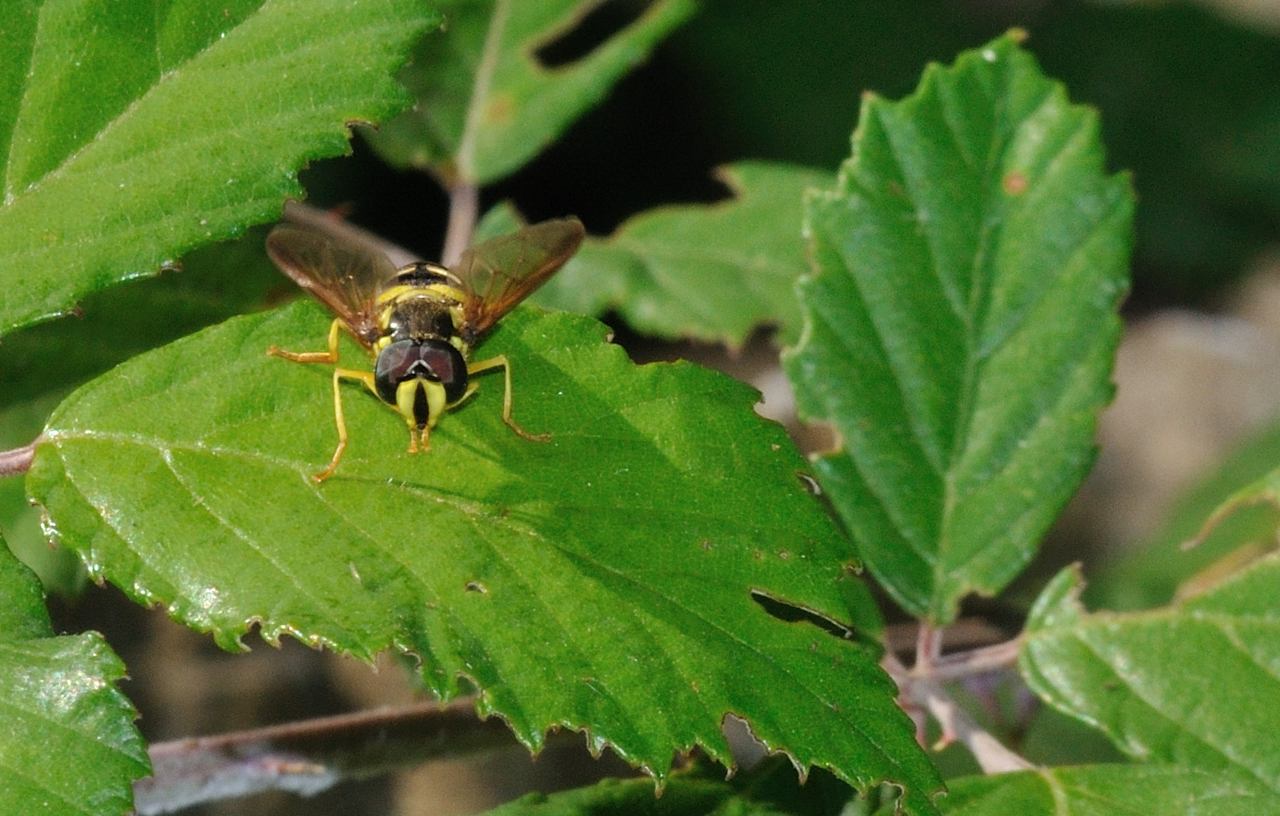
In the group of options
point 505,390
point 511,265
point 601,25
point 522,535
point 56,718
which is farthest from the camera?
point 601,25

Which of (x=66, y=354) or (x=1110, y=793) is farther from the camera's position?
(x=66, y=354)

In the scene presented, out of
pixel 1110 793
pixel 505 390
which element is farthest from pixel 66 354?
A: pixel 1110 793

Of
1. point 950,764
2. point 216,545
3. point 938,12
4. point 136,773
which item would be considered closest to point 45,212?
point 216,545

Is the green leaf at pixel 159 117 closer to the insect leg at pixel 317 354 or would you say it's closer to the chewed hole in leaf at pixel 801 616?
the insect leg at pixel 317 354

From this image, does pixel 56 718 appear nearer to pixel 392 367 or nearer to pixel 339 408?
pixel 339 408

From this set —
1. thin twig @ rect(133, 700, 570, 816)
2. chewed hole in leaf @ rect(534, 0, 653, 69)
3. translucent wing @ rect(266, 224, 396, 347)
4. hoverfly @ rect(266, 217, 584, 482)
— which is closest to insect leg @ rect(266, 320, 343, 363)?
hoverfly @ rect(266, 217, 584, 482)

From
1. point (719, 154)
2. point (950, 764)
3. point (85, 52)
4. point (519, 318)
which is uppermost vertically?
point (85, 52)

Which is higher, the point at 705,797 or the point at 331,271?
the point at 331,271

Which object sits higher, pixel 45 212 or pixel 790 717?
pixel 45 212

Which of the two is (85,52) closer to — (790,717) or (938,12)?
(790,717)
